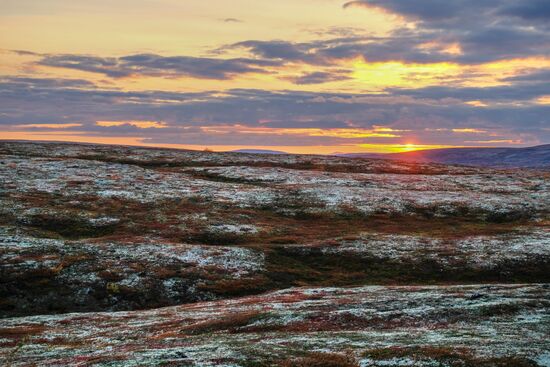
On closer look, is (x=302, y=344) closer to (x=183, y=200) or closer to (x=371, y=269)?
(x=371, y=269)

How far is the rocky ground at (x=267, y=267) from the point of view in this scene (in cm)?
2800

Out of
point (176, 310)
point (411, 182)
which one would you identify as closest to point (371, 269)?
point (176, 310)

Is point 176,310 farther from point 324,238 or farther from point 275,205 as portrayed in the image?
point 275,205

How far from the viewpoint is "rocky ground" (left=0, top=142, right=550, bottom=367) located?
1102 inches

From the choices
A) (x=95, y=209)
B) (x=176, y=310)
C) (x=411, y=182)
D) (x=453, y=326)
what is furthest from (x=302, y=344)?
(x=411, y=182)

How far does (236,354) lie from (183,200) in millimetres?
69576

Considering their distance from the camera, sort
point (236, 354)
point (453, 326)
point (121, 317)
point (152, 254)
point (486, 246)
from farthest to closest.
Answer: point (486, 246), point (152, 254), point (121, 317), point (453, 326), point (236, 354)

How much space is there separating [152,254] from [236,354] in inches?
1541

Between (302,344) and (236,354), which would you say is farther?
(302,344)

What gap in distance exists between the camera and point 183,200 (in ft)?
303

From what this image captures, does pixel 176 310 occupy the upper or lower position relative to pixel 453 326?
lower

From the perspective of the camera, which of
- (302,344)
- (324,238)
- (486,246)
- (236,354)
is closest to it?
(236,354)

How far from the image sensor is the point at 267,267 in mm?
61406

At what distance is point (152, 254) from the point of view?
61.5m
